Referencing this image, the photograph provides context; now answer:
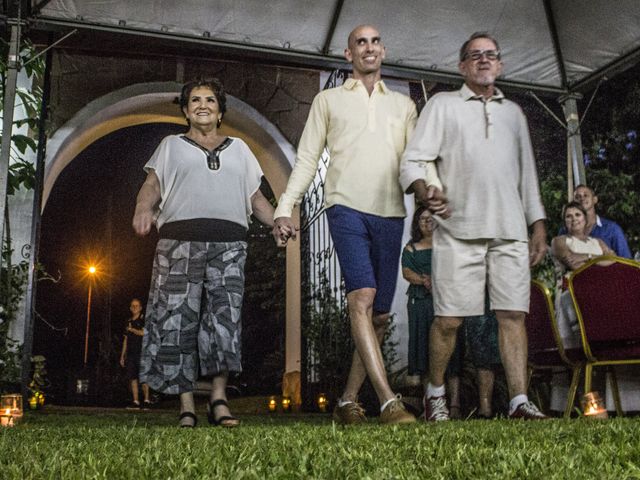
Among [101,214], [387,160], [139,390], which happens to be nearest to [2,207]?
[387,160]

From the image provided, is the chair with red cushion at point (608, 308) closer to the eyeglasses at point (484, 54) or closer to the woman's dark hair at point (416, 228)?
the eyeglasses at point (484, 54)

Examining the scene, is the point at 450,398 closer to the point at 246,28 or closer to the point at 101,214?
the point at 246,28

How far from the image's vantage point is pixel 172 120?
9.01 meters

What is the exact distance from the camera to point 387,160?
3.79 metres

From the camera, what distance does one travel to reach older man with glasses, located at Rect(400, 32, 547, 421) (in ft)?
11.9

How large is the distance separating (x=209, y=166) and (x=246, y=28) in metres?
1.94

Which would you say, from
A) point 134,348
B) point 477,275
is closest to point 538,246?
point 477,275

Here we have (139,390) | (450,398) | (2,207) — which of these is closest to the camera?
(2,207)

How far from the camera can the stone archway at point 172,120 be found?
7.66m

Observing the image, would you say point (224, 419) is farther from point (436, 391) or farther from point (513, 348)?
point (513, 348)

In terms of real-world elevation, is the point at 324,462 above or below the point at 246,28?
below

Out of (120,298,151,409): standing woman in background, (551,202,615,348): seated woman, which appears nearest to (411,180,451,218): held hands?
(551,202,615,348): seated woman

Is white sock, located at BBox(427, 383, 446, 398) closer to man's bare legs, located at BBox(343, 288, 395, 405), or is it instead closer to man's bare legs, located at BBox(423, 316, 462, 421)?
man's bare legs, located at BBox(423, 316, 462, 421)

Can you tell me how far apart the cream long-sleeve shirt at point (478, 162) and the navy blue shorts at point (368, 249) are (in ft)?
0.80
